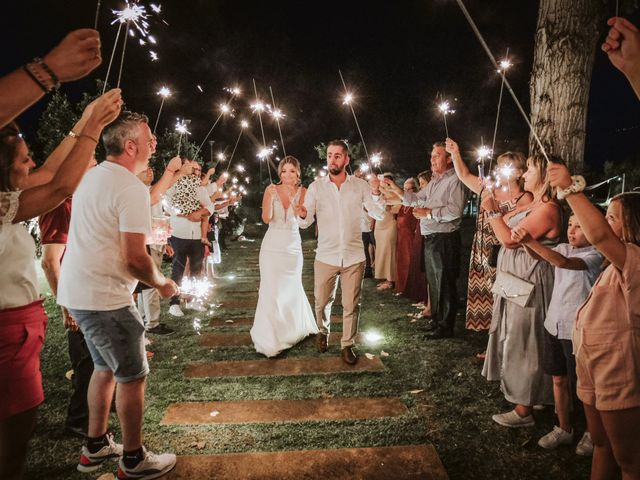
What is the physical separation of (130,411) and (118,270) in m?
1.01

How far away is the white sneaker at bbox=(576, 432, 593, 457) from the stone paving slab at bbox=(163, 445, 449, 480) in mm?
1119

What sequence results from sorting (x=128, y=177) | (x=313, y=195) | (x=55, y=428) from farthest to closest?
(x=313, y=195)
(x=55, y=428)
(x=128, y=177)

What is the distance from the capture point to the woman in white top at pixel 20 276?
214cm

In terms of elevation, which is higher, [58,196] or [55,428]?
[58,196]

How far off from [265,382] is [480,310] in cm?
307

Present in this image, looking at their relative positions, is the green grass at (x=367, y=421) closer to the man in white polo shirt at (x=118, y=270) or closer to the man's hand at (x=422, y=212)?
the man in white polo shirt at (x=118, y=270)

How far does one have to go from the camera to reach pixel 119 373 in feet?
9.53

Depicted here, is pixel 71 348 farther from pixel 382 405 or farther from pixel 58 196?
pixel 382 405

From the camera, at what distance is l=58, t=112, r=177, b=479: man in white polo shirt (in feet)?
9.20

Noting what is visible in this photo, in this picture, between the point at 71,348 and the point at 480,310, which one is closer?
the point at 71,348

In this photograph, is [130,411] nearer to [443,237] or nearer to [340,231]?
[340,231]

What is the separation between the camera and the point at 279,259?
554 centimetres

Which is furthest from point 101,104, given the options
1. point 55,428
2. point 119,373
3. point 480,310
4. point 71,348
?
point 480,310

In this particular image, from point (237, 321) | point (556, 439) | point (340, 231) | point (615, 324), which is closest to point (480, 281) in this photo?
point (340, 231)
